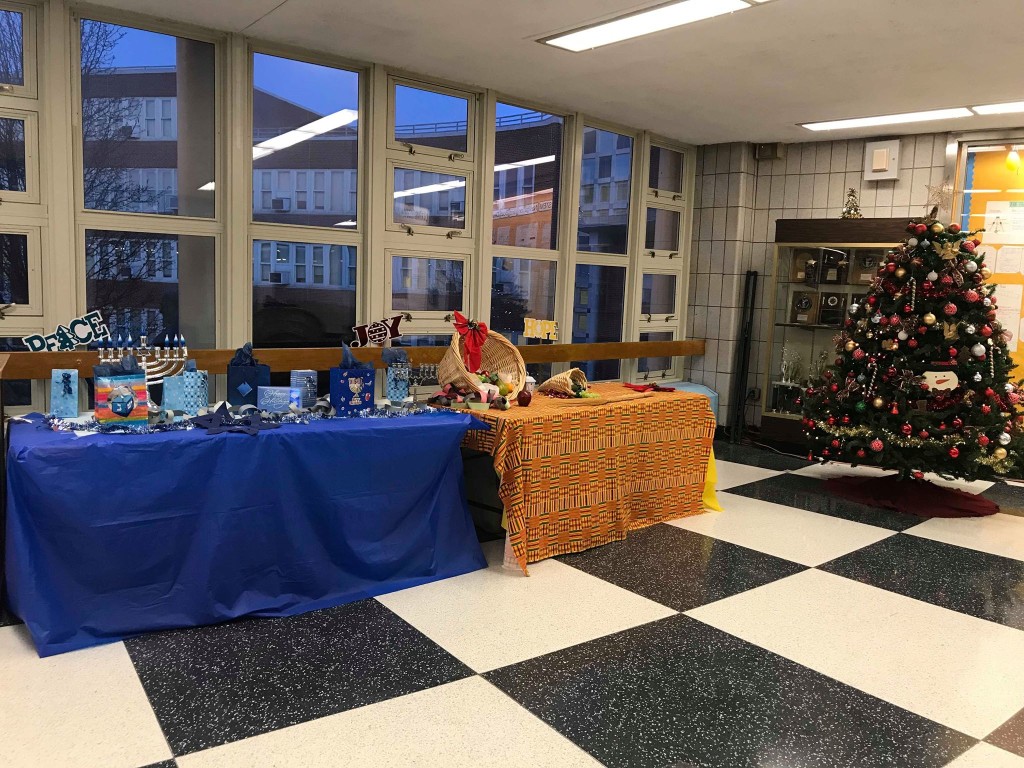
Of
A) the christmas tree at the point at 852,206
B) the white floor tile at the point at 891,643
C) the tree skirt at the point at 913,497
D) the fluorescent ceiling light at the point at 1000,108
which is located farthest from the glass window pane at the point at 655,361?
the white floor tile at the point at 891,643

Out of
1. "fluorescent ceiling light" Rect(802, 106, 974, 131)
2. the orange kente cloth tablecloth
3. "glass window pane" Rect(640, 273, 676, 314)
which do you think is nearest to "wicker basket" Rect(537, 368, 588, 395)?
the orange kente cloth tablecloth

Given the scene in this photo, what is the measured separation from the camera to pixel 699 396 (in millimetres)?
4449

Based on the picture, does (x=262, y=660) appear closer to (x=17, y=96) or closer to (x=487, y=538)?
(x=487, y=538)

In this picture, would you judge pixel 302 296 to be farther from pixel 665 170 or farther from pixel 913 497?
pixel 913 497

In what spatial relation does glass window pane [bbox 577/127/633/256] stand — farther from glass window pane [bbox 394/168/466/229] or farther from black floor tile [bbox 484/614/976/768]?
black floor tile [bbox 484/614/976/768]

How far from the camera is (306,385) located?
3406mm

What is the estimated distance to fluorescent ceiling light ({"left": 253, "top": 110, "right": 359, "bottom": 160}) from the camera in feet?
14.3

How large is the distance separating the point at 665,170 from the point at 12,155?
4782 millimetres

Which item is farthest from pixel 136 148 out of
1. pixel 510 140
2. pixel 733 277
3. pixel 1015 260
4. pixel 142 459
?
pixel 1015 260

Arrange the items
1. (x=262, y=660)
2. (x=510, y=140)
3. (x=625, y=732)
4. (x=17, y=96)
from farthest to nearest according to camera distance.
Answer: (x=510, y=140)
(x=17, y=96)
(x=262, y=660)
(x=625, y=732)

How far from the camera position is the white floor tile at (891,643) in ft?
8.14

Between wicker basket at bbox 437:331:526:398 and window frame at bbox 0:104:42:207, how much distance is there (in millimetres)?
2052

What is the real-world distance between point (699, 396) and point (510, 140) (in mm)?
2281

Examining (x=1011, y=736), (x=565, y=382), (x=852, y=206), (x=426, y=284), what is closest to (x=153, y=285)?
(x=426, y=284)
